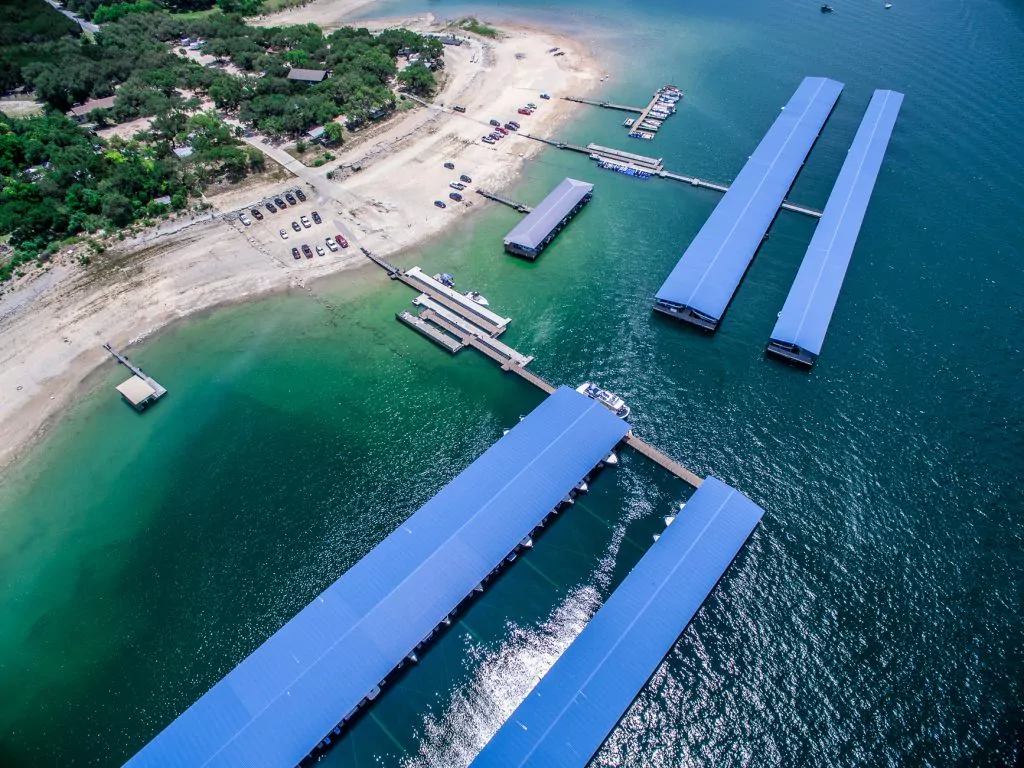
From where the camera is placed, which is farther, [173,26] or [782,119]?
[173,26]

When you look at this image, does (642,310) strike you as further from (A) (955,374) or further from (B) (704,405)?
(A) (955,374)

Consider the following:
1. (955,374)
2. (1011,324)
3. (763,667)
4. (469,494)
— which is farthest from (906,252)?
(469,494)

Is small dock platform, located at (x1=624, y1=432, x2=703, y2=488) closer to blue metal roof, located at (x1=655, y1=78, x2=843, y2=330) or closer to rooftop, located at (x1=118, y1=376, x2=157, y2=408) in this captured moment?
blue metal roof, located at (x1=655, y1=78, x2=843, y2=330)

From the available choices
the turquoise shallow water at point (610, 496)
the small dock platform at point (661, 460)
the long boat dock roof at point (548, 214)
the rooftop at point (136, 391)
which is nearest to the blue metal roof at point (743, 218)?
the turquoise shallow water at point (610, 496)

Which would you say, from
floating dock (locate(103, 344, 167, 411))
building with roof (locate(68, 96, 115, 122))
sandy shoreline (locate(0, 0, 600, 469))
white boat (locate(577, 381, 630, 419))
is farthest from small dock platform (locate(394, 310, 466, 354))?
building with roof (locate(68, 96, 115, 122))

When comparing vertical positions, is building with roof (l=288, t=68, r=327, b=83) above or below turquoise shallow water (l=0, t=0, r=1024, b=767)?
above
